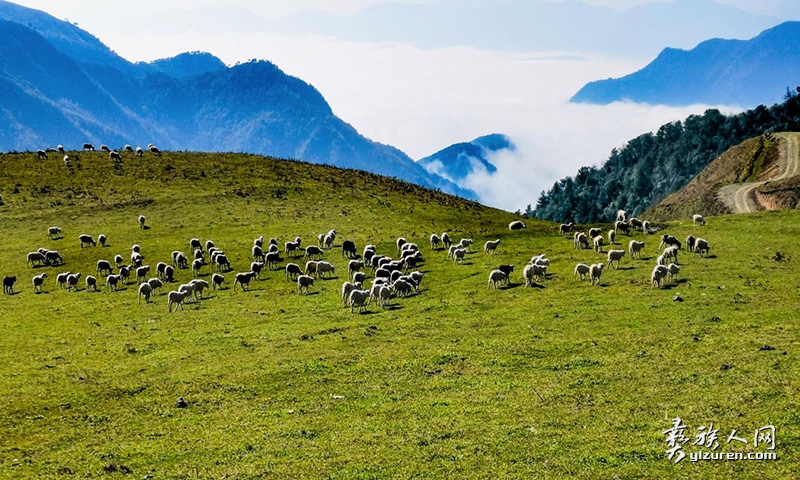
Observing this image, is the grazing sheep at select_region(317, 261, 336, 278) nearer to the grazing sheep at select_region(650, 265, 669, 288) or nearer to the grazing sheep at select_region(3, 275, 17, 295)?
the grazing sheep at select_region(3, 275, 17, 295)

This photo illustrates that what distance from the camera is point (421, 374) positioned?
2661 cm

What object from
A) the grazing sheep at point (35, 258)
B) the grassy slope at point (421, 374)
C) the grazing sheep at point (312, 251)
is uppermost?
the grazing sheep at point (35, 258)

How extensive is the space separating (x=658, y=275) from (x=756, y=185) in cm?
7991

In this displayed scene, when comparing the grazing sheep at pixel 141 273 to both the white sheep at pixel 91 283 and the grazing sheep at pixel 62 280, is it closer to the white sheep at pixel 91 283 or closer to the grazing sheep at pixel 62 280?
the white sheep at pixel 91 283

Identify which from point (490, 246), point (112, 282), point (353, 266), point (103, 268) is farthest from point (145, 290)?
point (490, 246)

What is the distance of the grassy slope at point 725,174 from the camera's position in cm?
10569

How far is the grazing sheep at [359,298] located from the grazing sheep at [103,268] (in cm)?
2260

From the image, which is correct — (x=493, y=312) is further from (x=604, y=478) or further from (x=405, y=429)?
(x=604, y=478)

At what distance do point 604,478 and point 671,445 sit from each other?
2.73 m

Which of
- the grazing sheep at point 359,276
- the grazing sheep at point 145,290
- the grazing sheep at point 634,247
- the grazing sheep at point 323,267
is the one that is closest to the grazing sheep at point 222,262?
the grazing sheep at point 323,267

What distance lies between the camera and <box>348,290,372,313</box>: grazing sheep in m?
37.9

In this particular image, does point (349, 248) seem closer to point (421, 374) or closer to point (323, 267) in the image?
point (323, 267)

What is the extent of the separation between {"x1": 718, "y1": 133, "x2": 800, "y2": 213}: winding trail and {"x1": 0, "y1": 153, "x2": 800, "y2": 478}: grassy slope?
46019 mm

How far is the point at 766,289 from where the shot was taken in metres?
36.2
